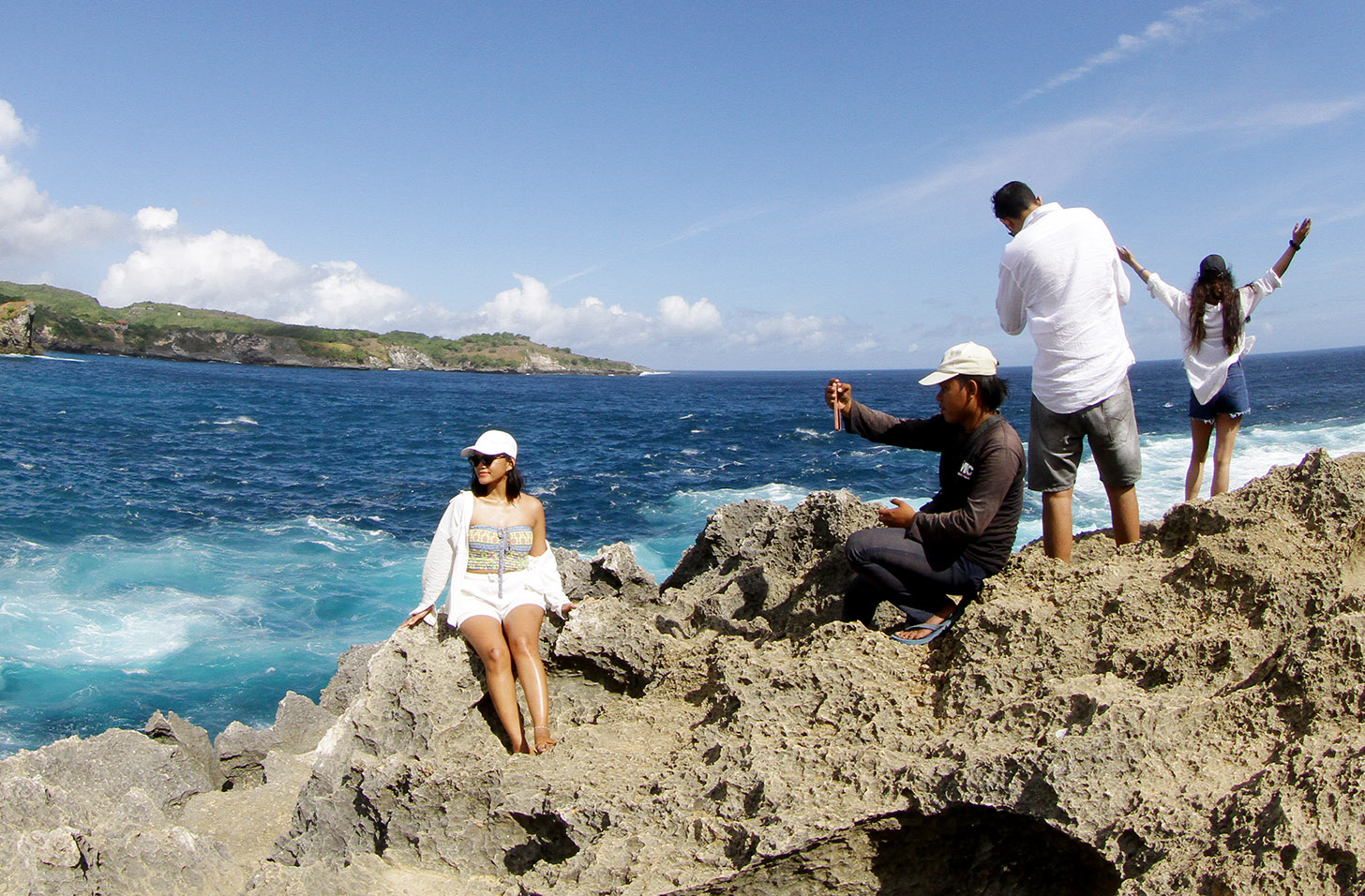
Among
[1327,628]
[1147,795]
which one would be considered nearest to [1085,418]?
[1327,628]

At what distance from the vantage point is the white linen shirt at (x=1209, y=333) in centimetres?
635

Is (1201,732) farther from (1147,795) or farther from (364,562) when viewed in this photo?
(364,562)

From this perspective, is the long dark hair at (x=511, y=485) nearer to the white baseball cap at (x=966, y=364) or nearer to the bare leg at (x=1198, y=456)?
the white baseball cap at (x=966, y=364)

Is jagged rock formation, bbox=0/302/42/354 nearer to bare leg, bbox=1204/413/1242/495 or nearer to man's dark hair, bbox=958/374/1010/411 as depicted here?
man's dark hair, bbox=958/374/1010/411

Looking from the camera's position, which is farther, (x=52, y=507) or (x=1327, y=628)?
Answer: (x=52, y=507)

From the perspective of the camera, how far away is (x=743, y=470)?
97.6ft

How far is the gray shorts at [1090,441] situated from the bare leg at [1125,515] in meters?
0.08

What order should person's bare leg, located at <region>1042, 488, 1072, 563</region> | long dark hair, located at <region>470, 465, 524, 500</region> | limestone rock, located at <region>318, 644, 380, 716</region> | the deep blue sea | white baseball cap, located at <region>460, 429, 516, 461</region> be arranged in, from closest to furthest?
person's bare leg, located at <region>1042, 488, 1072, 563</region>
white baseball cap, located at <region>460, 429, 516, 461</region>
long dark hair, located at <region>470, 465, 524, 500</region>
limestone rock, located at <region>318, 644, 380, 716</region>
the deep blue sea

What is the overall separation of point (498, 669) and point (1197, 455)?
5.67 metres

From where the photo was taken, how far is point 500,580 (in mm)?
5117

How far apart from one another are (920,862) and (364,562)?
1610cm

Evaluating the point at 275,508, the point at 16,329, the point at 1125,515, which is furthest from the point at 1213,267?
the point at 16,329

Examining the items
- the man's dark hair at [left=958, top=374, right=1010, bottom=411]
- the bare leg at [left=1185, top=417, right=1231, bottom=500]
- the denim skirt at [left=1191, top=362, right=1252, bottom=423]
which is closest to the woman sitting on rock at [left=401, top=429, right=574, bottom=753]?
the man's dark hair at [left=958, top=374, right=1010, bottom=411]

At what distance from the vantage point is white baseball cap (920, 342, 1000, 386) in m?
4.55
